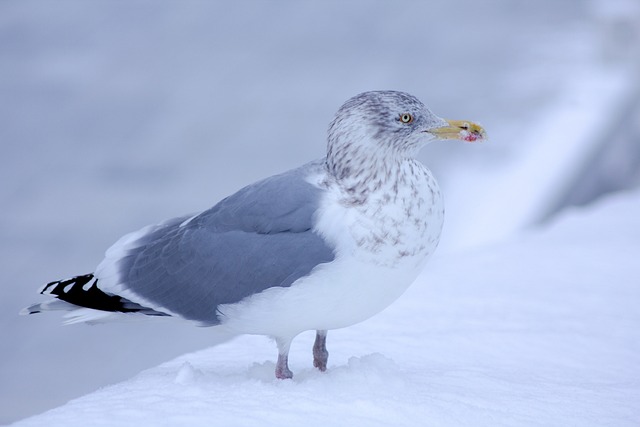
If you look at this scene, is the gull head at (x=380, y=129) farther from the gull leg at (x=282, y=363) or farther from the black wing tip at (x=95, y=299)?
the black wing tip at (x=95, y=299)

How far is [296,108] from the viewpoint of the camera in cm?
677

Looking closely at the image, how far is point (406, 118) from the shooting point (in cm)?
221

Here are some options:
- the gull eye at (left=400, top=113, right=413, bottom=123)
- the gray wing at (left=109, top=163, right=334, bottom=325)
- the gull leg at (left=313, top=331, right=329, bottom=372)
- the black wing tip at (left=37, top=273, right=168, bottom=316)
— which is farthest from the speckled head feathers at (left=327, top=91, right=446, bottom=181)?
the black wing tip at (left=37, top=273, right=168, bottom=316)

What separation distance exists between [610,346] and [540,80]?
19.3 feet

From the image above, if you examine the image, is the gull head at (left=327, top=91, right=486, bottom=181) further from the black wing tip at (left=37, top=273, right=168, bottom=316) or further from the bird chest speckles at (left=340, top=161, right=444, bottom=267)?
the black wing tip at (left=37, top=273, right=168, bottom=316)

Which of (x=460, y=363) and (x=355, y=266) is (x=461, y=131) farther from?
(x=460, y=363)

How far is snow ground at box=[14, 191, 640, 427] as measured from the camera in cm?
193

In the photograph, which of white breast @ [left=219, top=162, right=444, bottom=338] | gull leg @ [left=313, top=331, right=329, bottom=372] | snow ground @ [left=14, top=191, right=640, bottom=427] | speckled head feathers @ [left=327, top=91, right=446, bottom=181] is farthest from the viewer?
gull leg @ [left=313, top=331, right=329, bottom=372]

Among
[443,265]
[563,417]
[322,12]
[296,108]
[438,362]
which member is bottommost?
[563,417]

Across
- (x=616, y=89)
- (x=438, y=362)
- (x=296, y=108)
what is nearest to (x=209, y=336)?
(x=438, y=362)

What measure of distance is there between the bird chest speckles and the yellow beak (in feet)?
0.34

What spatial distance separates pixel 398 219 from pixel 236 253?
1.22 ft

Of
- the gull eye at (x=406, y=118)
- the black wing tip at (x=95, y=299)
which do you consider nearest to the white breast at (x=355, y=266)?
the gull eye at (x=406, y=118)

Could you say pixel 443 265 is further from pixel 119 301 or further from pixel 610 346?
pixel 119 301
